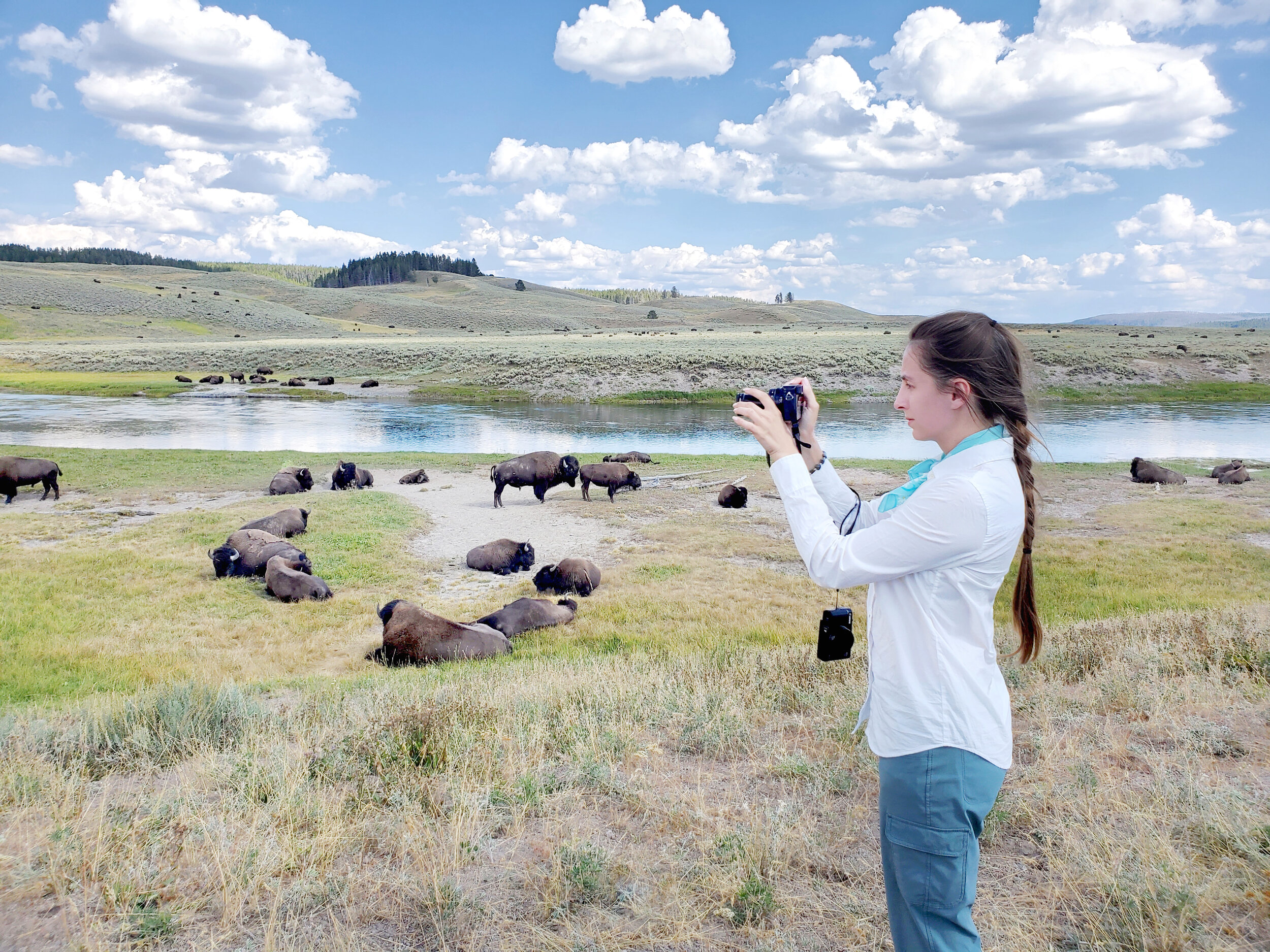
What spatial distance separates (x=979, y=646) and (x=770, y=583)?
10428 mm

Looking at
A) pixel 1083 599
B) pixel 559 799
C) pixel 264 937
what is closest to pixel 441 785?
pixel 559 799

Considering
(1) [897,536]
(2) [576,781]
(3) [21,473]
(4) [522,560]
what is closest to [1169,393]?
(4) [522,560]

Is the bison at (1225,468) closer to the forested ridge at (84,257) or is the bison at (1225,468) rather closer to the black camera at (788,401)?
the black camera at (788,401)

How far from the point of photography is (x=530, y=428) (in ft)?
123

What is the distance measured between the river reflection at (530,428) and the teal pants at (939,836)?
2644 centimetres

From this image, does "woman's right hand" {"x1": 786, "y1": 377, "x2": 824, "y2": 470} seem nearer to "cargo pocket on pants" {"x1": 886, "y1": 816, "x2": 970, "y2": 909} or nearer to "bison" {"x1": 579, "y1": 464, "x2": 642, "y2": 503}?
"cargo pocket on pants" {"x1": 886, "y1": 816, "x2": 970, "y2": 909}

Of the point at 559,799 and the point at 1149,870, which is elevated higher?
the point at 1149,870

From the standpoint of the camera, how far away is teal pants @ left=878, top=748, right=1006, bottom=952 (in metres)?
2.26

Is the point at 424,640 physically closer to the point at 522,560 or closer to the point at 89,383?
the point at 522,560

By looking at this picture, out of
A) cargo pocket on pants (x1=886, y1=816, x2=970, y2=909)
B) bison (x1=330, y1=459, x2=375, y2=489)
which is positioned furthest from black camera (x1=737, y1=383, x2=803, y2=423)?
bison (x1=330, y1=459, x2=375, y2=489)

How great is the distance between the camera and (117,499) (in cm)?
1847

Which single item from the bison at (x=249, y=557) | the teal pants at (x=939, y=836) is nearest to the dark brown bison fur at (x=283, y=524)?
the bison at (x=249, y=557)

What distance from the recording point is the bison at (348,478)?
67.8 feet

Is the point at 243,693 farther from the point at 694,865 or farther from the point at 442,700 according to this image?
the point at 694,865
